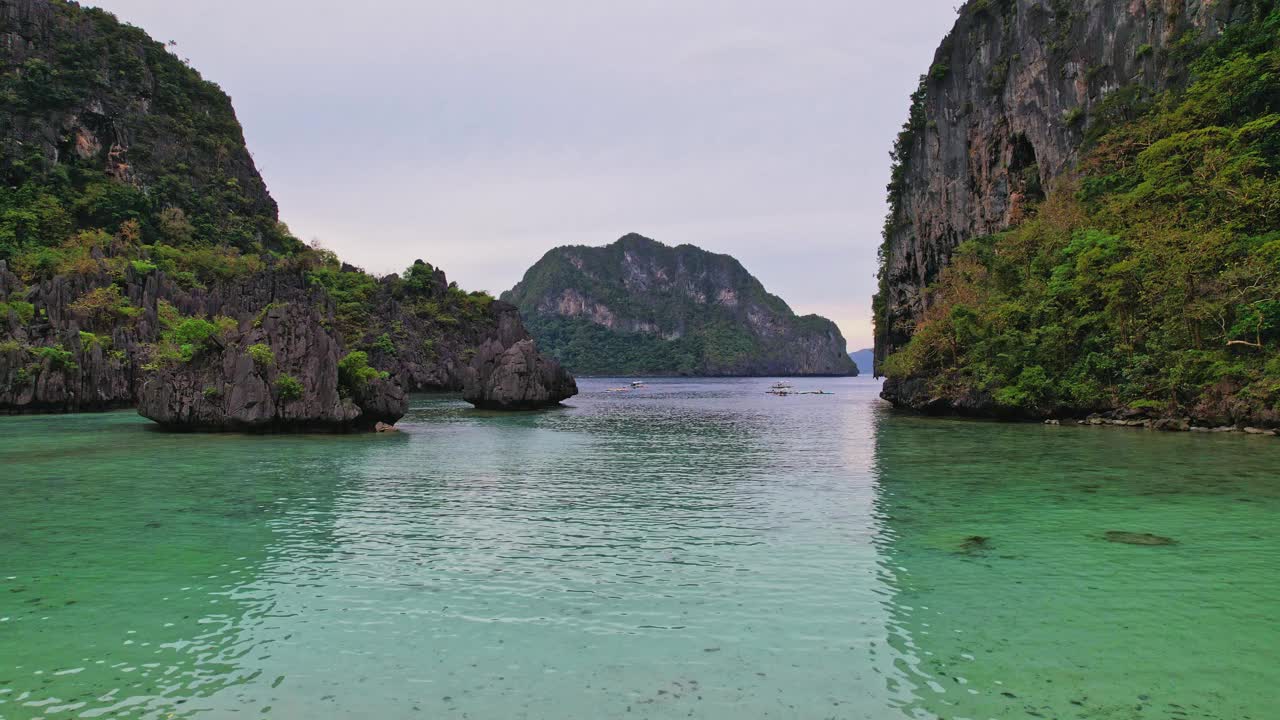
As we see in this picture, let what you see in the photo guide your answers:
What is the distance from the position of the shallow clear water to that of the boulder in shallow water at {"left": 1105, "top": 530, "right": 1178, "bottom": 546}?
26 cm

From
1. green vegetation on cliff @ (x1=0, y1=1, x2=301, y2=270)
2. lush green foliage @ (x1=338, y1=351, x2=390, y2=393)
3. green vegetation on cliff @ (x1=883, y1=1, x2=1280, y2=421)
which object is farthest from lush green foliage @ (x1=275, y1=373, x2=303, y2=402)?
green vegetation on cliff @ (x1=0, y1=1, x2=301, y2=270)

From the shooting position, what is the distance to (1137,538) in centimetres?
1165

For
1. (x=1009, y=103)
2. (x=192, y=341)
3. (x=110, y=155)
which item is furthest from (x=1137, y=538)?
(x=110, y=155)

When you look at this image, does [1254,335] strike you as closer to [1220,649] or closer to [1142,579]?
[1142,579]

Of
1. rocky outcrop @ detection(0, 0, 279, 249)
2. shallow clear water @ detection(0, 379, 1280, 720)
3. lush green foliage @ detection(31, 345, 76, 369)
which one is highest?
rocky outcrop @ detection(0, 0, 279, 249)

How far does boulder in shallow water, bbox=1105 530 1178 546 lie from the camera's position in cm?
1137

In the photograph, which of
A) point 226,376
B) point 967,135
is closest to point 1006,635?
point 226,376

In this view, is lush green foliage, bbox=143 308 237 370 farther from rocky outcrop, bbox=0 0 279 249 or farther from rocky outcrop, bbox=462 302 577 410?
rocky outcrop, bbox=0 0 279 249

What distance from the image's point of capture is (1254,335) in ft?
93.5

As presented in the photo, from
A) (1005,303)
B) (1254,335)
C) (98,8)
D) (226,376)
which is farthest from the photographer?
(98,8)

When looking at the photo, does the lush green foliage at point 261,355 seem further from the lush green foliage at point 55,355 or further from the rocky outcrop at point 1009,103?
the rocky outcrop at point 1009,103

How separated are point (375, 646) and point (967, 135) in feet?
205

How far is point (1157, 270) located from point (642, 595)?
109ft

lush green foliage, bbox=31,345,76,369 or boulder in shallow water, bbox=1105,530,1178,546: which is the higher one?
lush green foliage, bbox=31,345,76,369
